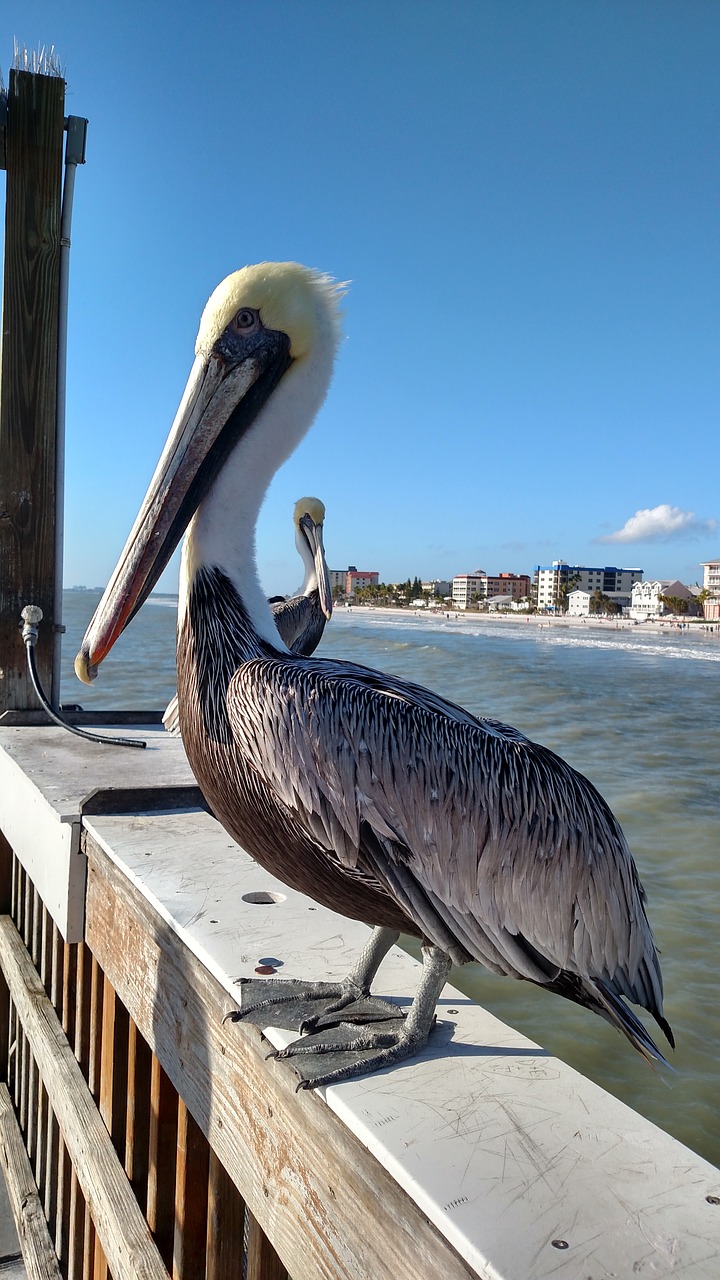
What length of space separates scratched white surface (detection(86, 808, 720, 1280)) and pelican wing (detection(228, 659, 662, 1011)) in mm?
191

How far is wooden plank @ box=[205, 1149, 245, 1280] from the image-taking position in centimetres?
163

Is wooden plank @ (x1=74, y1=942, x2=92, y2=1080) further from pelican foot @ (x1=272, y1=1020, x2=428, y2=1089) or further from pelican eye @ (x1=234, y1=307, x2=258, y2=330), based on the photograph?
pelican eye @ (x1=234, y1=307, x2=258, y2=330)

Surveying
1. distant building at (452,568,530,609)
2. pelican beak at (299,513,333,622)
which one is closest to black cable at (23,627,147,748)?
pelican beak at (299,513,333,622)

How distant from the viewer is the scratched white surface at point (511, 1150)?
3.30 ft

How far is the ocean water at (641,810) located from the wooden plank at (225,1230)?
0.81 meters

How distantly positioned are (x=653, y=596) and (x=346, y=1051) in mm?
113064

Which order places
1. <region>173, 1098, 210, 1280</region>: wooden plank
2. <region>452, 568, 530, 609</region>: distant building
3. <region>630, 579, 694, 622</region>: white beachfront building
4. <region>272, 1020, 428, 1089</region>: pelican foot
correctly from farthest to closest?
<region>452, 568, 530, 609</region>: distant building → <region>630, 579, 694, 622</region>: white beachfront building → <region>173, 1098, 210, 1280</region>: wooden plank → <region>272, 1020, 428, 1089</region>: pelican foot

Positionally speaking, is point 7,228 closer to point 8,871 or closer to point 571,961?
point 8,871

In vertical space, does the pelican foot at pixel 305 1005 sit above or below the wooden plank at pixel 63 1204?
above

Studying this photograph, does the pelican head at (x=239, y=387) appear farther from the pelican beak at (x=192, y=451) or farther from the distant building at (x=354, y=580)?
the distant building at (x=354, y=580)


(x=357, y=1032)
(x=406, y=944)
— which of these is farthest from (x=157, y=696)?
(x=357, y=1032)

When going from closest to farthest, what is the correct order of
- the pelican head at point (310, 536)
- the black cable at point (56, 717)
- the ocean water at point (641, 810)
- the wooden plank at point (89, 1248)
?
the wooden plank at point (89, 1248) → the black cable at point (56, 717) → the ocean water at point (641, 810) → the pelican head at point (310, 536)

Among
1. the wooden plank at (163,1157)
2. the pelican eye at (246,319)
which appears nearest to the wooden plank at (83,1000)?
the wooden plank at (163,1157)

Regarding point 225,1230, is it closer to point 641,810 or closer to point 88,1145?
point 88,1145
